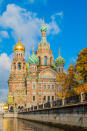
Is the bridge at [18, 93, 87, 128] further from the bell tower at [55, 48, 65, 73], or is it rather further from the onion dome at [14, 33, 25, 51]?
the onion dome at [14, 33, 25, 51]

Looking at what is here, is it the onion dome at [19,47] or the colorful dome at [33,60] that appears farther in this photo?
the onion dome at [19,47]

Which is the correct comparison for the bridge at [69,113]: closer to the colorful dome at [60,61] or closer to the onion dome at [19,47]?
the colorful dome at [60,61]

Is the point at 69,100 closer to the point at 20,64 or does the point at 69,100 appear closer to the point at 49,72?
the point at 49,72

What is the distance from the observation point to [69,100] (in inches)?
1003

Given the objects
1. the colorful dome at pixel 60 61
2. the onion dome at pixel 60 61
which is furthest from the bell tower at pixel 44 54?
the onion dome at pixel 60 61

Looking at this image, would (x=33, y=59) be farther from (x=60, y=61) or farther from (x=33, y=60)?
(x=60, y=61)

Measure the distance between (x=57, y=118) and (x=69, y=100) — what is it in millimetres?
3709

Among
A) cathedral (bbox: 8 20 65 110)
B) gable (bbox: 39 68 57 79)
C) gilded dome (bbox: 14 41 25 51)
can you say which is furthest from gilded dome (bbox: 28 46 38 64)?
gable (bbox: 39 68 57 79)

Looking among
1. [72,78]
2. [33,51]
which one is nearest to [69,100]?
[72,78]

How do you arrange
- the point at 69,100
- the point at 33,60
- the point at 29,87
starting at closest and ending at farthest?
the point at 69,100
the point at 29,87
the point at 33,60

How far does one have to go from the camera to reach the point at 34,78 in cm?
7169

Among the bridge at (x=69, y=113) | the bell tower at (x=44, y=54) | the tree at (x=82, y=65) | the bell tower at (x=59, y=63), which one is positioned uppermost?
the bell tower at (x=44, y=54)

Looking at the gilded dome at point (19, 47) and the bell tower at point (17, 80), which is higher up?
the gilded dome at point (19, 47)

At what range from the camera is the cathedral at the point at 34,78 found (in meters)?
70.8
